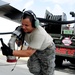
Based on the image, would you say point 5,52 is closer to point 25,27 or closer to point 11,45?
point 11,45

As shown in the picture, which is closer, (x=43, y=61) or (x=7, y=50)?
(x=7, y=50)

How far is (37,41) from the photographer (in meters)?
3.01

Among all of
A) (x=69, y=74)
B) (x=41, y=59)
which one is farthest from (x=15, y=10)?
(x=69, y=74)

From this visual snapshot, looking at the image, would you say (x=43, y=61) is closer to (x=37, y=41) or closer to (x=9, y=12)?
(x=37, y=41)

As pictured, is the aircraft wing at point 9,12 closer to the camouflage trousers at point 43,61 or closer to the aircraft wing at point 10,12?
the aircraft wing at point 10,12

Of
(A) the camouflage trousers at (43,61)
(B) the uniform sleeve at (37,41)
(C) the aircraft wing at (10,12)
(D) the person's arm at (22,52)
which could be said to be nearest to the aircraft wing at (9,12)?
(C) the aircraft wing at (10,12)

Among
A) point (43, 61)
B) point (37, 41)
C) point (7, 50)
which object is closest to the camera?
point (7, 50)

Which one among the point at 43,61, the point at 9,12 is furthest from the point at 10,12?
the point at 43,61

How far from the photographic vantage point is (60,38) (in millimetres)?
8008

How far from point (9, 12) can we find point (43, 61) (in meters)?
1.09

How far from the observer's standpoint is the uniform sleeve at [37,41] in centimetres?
298

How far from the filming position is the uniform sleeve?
2979 millimetres

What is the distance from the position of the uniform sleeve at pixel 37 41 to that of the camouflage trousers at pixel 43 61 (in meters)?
0.52

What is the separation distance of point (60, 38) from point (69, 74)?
46.1 inches
